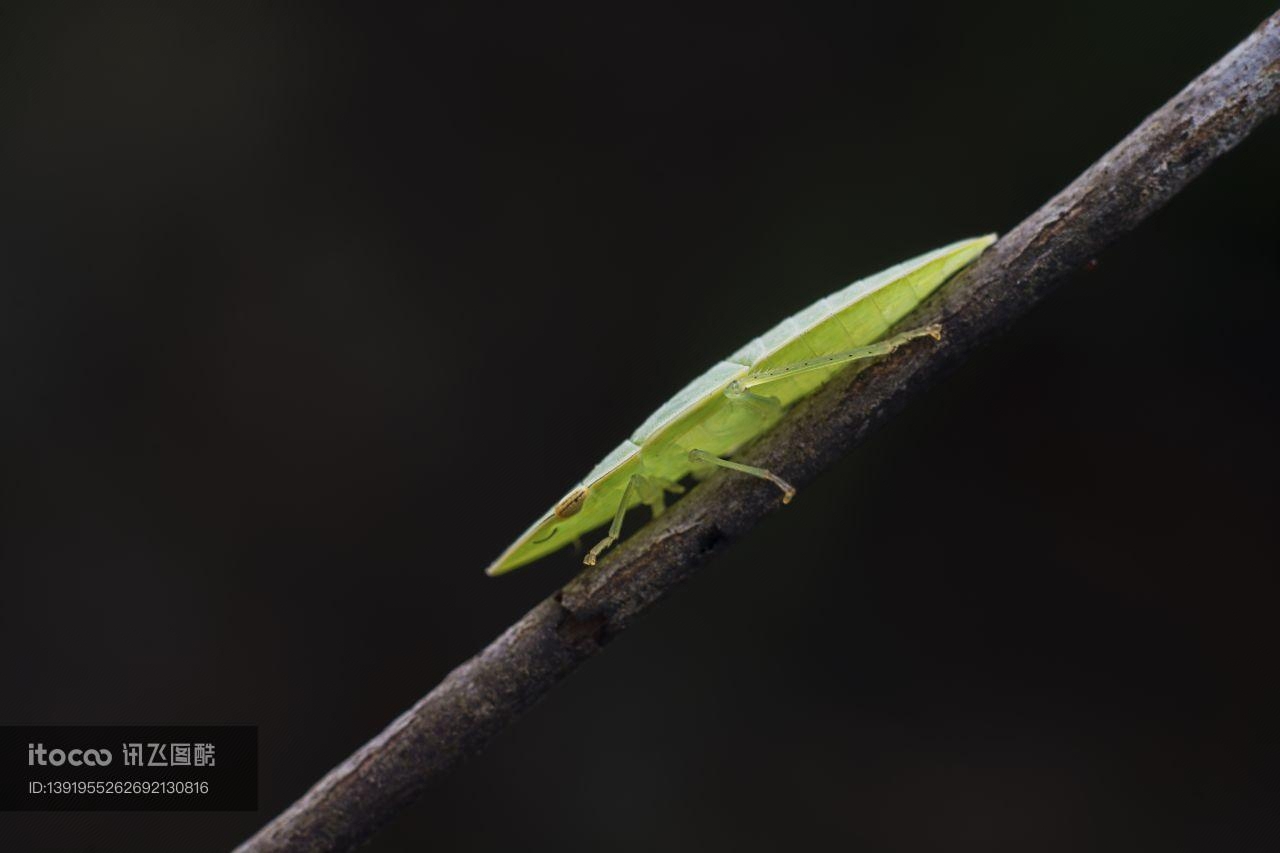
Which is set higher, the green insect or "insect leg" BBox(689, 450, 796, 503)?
the green insect

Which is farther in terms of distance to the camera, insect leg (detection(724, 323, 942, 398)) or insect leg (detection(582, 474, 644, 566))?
insect leg (detection(582, 474, 644, 566))

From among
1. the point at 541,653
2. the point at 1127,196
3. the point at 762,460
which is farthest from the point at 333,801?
the point at 1127,196

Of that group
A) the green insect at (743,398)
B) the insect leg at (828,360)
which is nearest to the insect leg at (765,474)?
the green insect at (743,398)

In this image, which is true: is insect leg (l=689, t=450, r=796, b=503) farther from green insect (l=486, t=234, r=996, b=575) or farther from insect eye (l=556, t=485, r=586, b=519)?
insect eye (l=556, t=485, r=586, b=519)

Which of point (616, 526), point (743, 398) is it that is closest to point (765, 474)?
point (743, 398)

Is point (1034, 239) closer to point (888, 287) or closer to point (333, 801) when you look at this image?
point (888, 287)

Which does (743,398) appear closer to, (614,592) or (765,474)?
(765,474)

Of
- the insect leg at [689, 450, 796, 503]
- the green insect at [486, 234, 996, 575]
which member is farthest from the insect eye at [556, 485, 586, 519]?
the insect leg at [689, 450, 796, 503]
